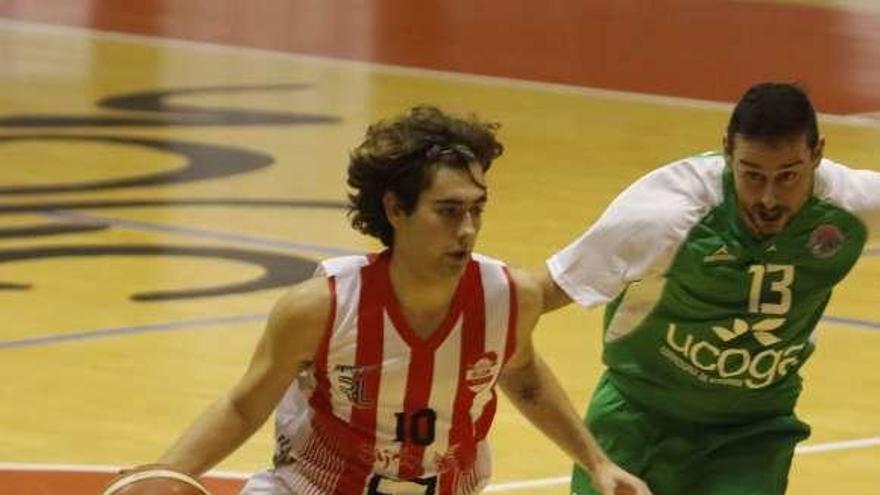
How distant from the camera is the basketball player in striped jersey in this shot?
5539 mm

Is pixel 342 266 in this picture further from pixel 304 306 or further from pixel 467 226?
pixel 467 226

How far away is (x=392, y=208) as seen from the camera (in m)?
5.57

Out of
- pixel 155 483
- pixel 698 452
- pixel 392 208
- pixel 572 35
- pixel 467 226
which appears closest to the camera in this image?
pixel 155 483

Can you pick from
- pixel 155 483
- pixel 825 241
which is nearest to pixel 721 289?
pixel 825 241

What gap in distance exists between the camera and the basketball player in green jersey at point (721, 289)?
6191 mm

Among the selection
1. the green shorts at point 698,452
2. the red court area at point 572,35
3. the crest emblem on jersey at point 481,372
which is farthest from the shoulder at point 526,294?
the red court area at point 572,35

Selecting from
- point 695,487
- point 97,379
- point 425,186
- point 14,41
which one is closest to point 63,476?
point 97,379

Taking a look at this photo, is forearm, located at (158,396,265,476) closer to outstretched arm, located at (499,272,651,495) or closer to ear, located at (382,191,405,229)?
ear, located at (382,191,405,229)

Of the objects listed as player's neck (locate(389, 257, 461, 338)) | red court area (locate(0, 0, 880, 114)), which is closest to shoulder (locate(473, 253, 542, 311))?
player's neck (locate(389, 257, 461, 338))

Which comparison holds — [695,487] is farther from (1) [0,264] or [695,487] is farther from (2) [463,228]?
(1) [0,264]

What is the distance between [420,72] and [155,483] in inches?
556

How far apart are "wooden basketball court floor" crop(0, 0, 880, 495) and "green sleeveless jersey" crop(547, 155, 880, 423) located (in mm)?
1913

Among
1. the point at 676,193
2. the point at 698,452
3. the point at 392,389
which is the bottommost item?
the point at 698,452

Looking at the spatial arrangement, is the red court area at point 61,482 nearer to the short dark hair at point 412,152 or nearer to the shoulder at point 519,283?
the shoulder at point 519,283
